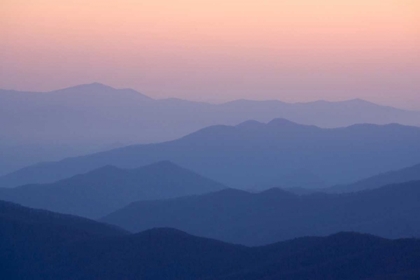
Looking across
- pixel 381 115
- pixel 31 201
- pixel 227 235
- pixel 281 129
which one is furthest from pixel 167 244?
pixel 381 115

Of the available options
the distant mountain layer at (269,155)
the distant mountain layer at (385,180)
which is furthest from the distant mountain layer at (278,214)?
the distant mountain layer at (269,155)

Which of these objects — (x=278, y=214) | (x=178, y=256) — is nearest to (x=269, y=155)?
(x=278, y=214)

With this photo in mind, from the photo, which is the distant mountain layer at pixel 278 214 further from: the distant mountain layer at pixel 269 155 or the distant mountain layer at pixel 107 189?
the distant mountain layer at pixel 269 155

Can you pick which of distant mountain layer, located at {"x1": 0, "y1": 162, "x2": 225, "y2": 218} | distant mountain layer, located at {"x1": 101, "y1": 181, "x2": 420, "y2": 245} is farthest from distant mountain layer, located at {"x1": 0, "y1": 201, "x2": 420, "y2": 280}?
distant mountain layer, located at {"x1": 0, "y1": 162, "x2": 225, "y2": 218}

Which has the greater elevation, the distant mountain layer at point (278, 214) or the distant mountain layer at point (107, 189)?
the distant mountain layer at point (107, 189)

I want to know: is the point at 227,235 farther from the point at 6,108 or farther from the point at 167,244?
the point at 6,108

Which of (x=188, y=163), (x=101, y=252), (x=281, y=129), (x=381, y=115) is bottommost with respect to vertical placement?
(x=101, y=252)
